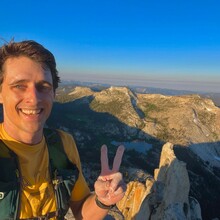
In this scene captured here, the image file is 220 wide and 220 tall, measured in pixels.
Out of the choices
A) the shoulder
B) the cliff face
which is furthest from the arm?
the cliff face

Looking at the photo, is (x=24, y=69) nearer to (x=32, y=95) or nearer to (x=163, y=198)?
(x=32, y=95)

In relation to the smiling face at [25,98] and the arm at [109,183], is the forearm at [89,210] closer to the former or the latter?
the arm at [109,183]

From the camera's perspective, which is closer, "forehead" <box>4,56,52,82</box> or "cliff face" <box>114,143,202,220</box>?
"forehead" <box>4,56,52,82</box>

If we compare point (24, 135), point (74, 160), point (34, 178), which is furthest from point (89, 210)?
point (24, 135)

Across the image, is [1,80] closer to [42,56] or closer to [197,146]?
[42,56]

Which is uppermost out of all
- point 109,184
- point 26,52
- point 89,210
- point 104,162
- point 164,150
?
point 26,52

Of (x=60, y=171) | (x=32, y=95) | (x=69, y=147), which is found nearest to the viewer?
(x=32, y=95)

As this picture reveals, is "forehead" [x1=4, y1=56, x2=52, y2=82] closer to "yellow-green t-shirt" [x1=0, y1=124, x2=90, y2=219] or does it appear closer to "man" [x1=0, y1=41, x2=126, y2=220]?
"man" [x1=0, y1=41, x2=126, y2=220]
